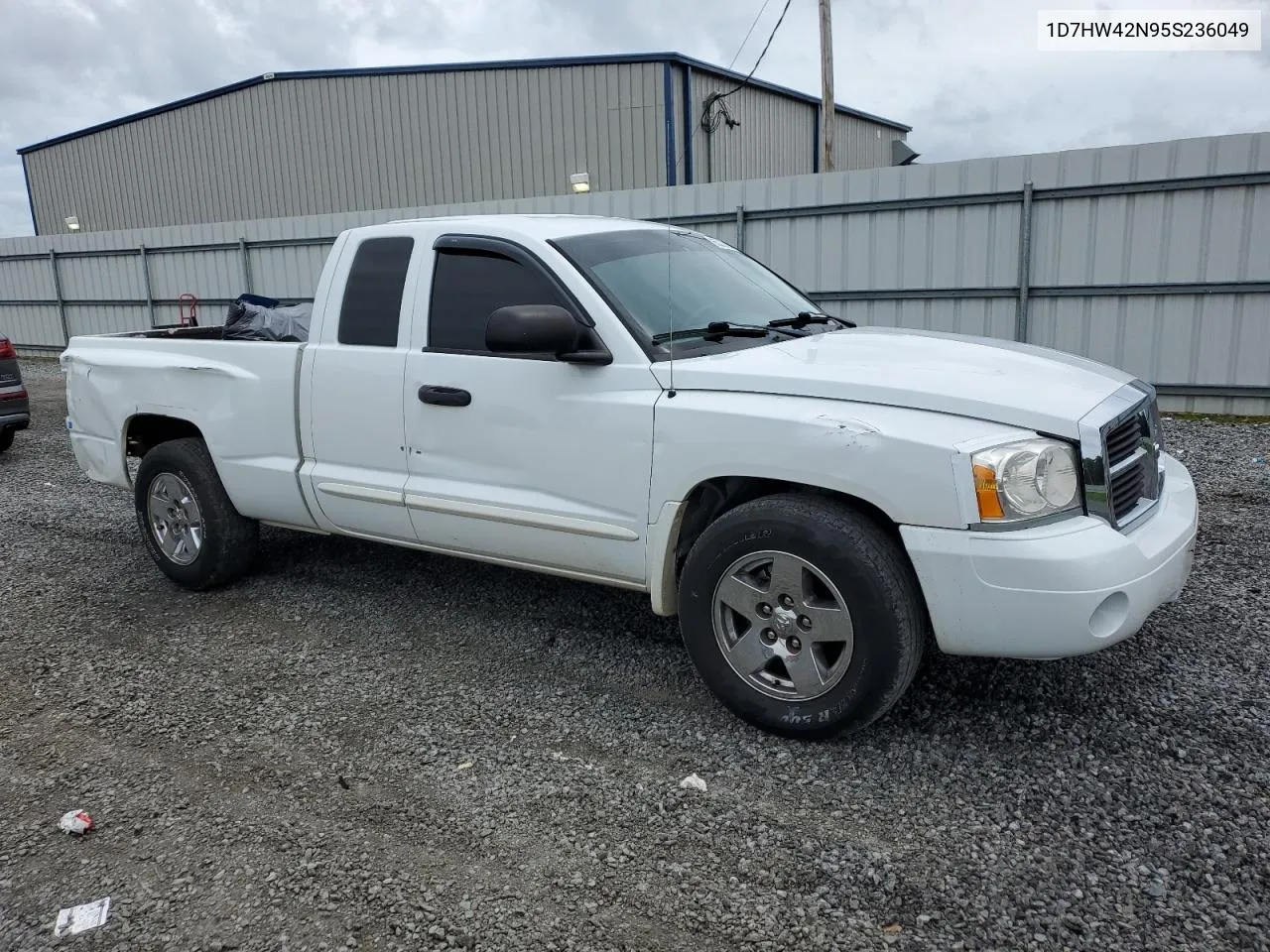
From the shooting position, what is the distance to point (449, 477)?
14.2 feet

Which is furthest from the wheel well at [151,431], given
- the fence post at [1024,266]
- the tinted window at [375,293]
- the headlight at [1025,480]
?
the fence post at [1024,266]

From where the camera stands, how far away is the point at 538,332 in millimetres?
3674

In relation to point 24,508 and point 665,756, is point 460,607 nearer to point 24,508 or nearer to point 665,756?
point 665,756

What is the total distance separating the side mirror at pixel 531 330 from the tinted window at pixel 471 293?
→ 1.46 ft

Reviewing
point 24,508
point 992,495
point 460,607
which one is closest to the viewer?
point 992,495

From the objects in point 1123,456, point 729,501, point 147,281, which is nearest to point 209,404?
point 729,501

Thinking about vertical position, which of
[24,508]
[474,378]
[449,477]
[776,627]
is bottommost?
[24,508]

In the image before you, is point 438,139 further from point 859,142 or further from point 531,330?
point 531,330

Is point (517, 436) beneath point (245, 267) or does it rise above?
beneath

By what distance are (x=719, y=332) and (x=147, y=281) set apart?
17.8 m

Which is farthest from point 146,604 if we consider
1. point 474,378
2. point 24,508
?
point 24,508

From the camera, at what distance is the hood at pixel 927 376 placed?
127 inches

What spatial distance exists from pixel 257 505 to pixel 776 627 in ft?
9.72

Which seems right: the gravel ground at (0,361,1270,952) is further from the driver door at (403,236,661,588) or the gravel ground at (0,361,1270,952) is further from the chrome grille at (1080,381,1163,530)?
the chrome grille at (1080,381,1163,530)
